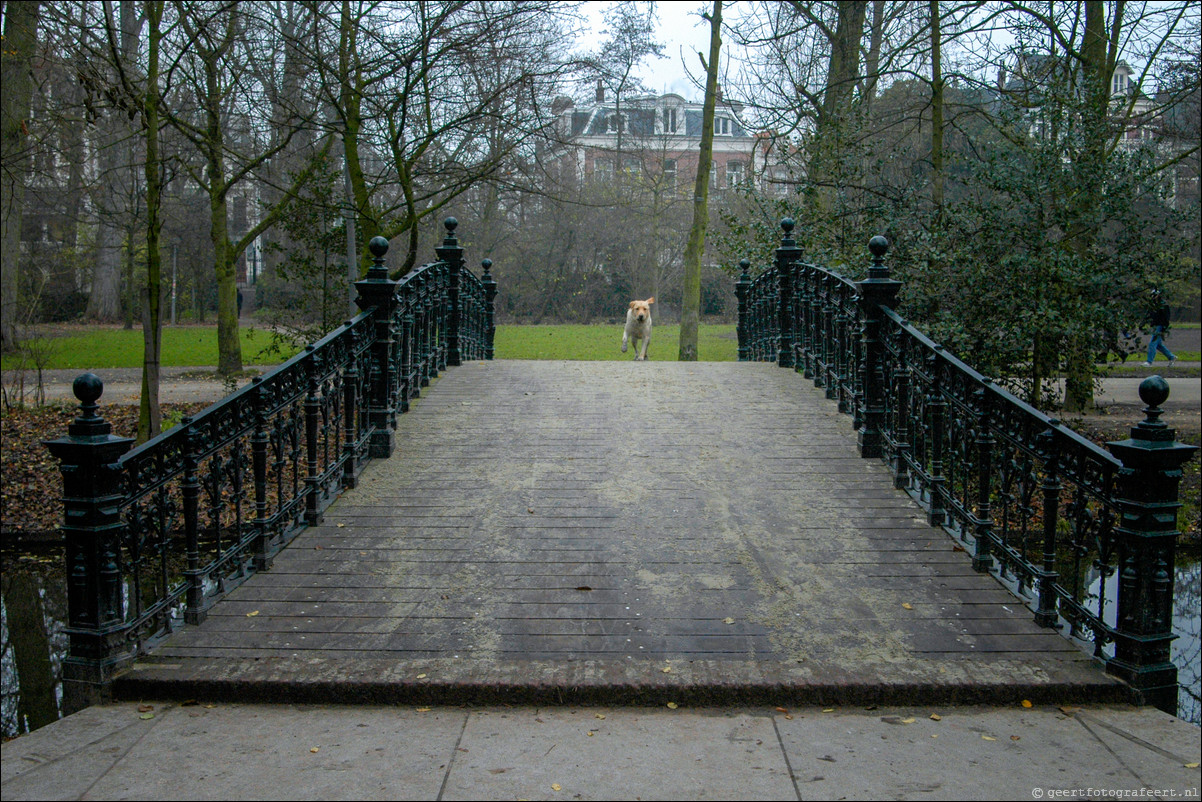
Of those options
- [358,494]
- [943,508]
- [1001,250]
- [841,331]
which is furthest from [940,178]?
[358,494]

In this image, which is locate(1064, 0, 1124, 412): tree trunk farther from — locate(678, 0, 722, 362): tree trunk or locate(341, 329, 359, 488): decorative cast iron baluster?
locate(678, 0, 722, 362): tree trunk

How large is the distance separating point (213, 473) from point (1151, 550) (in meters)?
5.03

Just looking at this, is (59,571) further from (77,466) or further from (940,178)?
(940,178)

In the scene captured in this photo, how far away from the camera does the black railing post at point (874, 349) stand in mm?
7738

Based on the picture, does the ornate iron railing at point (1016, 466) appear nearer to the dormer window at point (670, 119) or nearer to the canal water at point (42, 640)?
the canal water at point (42, 640)

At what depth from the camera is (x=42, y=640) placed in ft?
26.1

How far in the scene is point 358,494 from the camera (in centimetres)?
710

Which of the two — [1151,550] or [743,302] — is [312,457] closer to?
[1151,550]

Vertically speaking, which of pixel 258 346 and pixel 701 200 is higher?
pixel 701 200

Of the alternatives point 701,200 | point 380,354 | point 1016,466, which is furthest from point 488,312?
point 701,200

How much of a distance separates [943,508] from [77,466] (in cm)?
533

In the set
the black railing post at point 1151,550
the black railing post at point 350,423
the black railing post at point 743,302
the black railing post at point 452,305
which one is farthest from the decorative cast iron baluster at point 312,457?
the black railing post at point 743,302

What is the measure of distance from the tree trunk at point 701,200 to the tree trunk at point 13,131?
12.9 m

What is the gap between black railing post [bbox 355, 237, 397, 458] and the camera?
781cm
